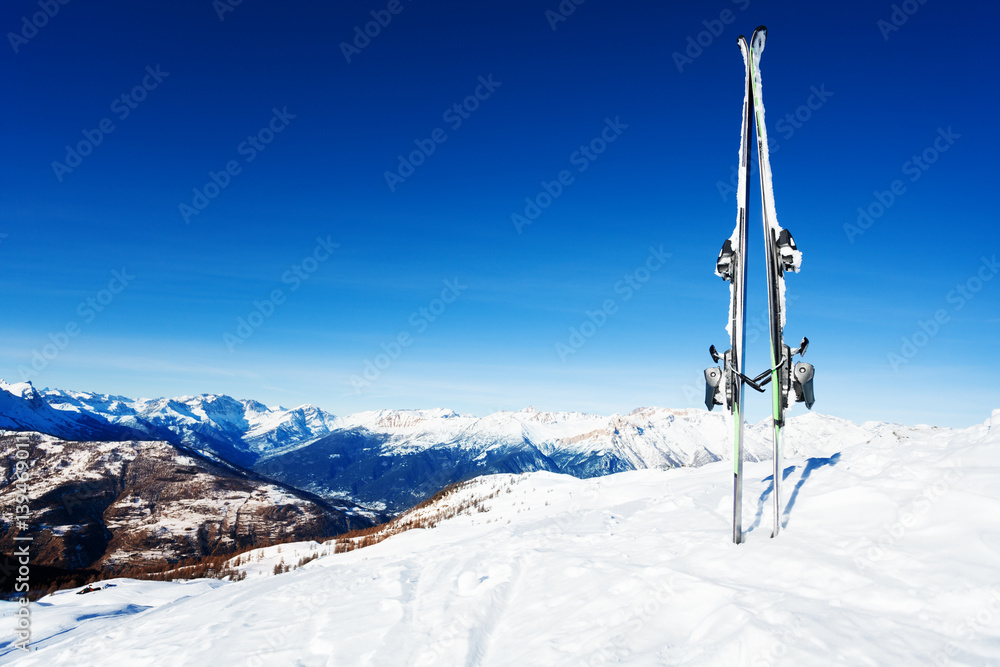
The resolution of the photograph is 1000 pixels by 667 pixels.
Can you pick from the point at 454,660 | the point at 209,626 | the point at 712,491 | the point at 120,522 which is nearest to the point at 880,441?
the point at 712,491

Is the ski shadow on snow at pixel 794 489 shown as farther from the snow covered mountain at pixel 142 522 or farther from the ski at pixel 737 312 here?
the snow covered mountain at pixel 142 522

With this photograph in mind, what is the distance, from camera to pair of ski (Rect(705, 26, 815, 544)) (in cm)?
814

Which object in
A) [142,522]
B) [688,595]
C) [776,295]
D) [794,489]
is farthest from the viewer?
[142,522]

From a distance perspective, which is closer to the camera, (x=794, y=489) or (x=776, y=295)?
(x=776, y=295)

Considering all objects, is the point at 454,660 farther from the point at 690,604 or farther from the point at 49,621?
the point at 49,621

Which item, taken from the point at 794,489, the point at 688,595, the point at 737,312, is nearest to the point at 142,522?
the point at 794,489

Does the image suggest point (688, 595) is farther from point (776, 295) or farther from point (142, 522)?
point (142, 522)

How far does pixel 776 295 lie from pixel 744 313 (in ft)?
2.07

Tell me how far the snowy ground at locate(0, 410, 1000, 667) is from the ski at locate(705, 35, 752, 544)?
1.85m

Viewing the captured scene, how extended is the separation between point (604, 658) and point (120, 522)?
236m

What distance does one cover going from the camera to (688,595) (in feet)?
20.8

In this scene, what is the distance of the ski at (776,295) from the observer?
808cm

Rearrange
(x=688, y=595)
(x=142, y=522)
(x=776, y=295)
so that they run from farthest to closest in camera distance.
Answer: (x=142, y=522) → (x=776, y=295) → (x=688, y=595)

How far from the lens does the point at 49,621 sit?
507 inches
